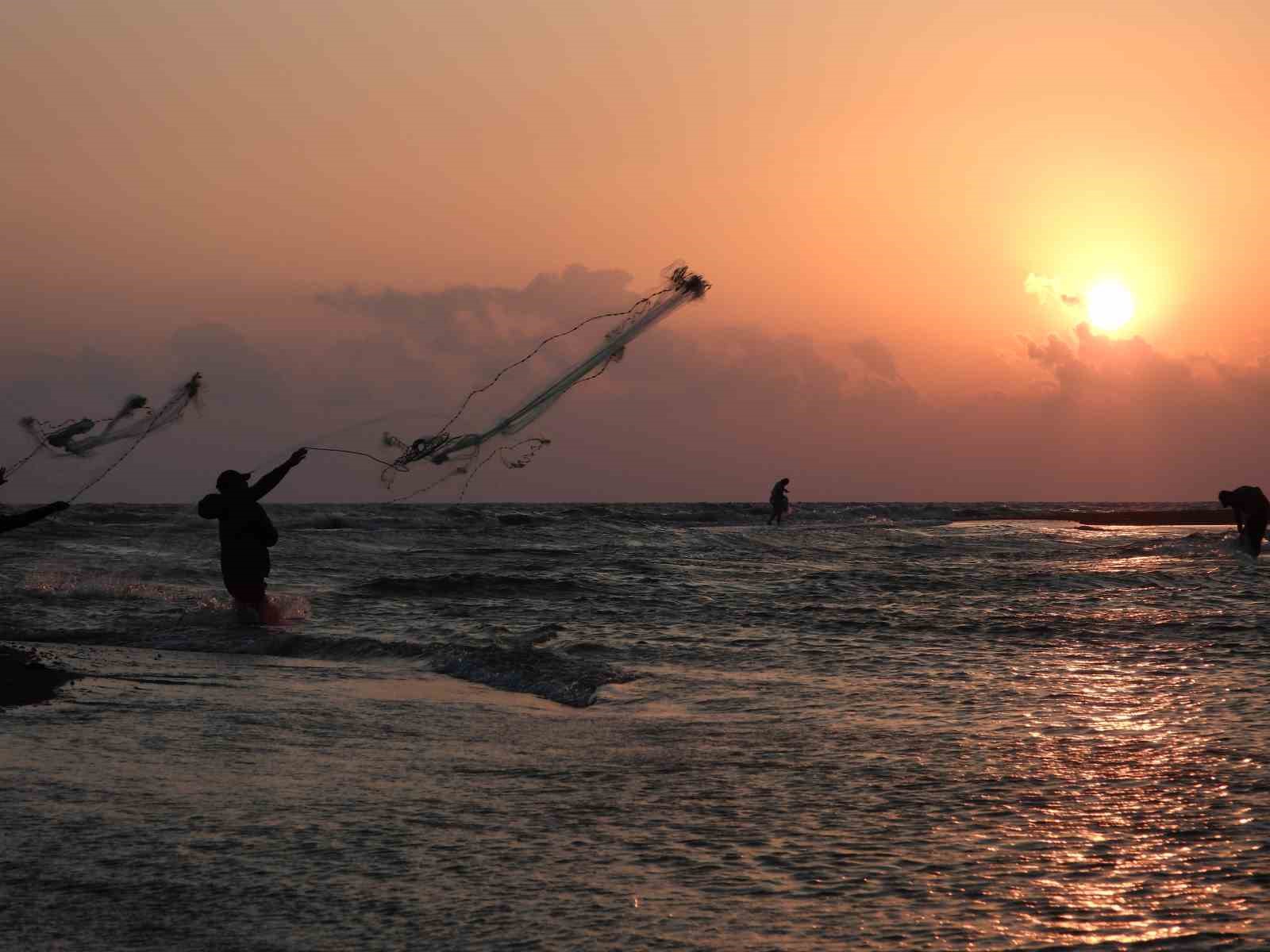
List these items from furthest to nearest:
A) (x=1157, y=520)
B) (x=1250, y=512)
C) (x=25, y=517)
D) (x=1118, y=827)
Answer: (x=1157, y=520) → (x=1250, y=512) → (x=25, y=517) → (x=1118, y=827)

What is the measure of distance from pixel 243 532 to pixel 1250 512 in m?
18.0

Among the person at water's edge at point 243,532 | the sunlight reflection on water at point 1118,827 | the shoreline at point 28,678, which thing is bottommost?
the shoreline at point 28,678

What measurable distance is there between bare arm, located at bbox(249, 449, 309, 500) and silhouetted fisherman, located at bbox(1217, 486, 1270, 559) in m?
16.9

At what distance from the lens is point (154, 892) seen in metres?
4.20

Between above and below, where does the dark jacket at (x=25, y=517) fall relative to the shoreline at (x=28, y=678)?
above

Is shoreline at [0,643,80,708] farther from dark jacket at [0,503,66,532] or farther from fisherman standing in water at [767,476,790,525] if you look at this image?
fisherman standing in water at [767,476,790,525]

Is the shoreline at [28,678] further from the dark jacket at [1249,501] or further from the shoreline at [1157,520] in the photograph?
the shoreline at [1157,520]

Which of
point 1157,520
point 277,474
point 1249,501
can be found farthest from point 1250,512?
point 1157,520

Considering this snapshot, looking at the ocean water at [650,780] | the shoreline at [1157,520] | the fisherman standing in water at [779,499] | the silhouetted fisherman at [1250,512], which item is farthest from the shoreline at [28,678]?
the shoreline at [1157,520]

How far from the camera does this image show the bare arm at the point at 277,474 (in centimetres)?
1325

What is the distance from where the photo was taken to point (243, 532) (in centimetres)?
1388

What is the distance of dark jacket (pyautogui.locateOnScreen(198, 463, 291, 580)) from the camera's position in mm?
13859

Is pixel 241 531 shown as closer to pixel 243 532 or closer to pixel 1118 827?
pixel 243 532

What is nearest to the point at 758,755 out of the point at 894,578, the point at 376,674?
the point at 376,674
